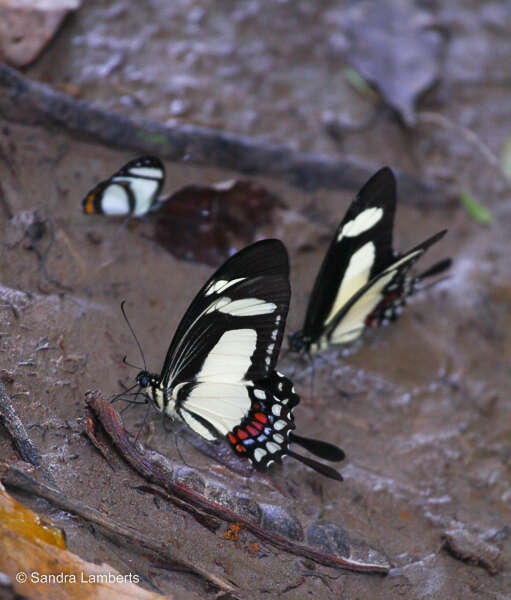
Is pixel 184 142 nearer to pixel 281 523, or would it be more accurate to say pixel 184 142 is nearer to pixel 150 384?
pixel 150 384

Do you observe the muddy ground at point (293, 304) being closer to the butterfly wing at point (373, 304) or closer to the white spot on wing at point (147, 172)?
the butterfly wing at point (373, 304)

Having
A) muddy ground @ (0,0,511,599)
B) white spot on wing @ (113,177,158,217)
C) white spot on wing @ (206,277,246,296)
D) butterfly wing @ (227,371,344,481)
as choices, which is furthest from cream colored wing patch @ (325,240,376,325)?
white spot on wing @ (113,177,158,217)

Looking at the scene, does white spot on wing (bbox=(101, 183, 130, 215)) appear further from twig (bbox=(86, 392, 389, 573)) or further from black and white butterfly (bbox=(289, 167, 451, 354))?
twig (bbox=(86, 392, 389, 573))

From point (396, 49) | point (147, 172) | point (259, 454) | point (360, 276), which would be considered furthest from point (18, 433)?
point (396, 49)

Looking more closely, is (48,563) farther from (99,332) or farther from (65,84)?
(65,84)

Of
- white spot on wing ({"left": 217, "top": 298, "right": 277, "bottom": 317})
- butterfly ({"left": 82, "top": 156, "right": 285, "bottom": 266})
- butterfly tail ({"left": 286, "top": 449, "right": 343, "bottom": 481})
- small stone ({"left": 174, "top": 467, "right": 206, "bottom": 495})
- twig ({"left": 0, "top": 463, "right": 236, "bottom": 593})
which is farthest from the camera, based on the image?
butterfly ({"left": 82, "top": 156, "right": 285, "bottom": 266})
